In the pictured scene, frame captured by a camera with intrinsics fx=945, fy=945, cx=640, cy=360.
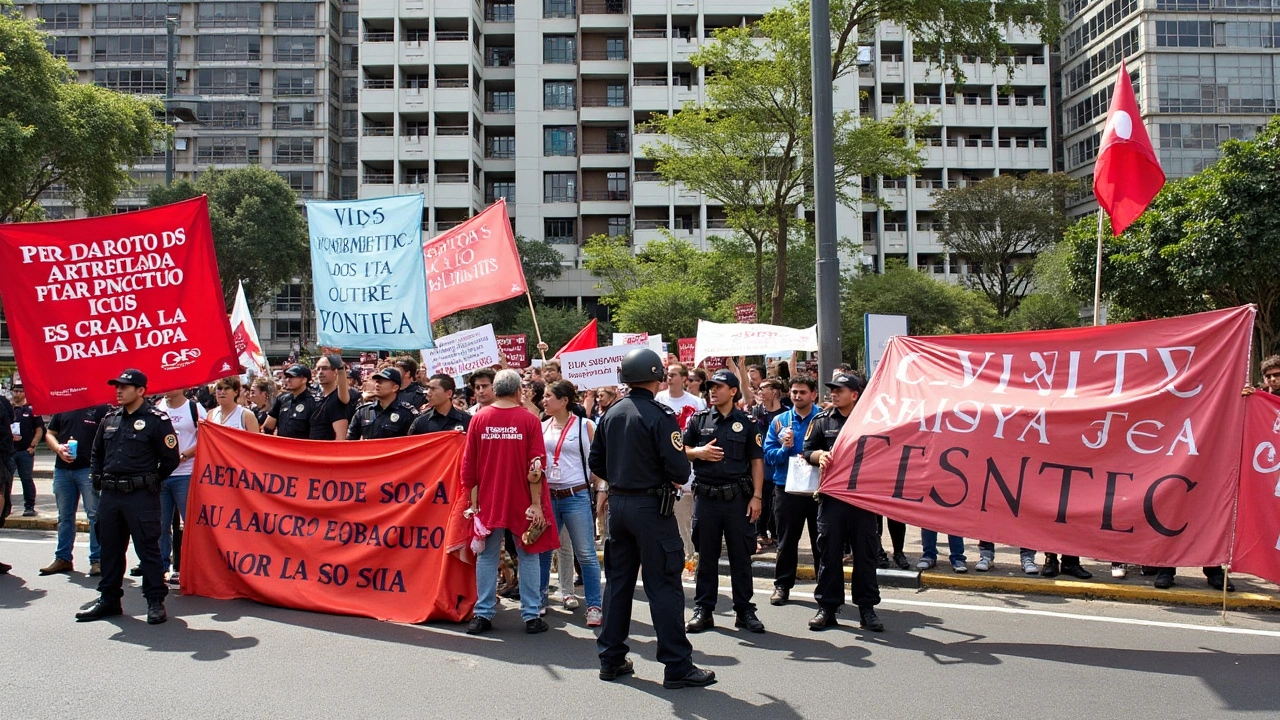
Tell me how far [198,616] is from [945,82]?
65443mm

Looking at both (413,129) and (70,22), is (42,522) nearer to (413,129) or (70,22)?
(413,129)

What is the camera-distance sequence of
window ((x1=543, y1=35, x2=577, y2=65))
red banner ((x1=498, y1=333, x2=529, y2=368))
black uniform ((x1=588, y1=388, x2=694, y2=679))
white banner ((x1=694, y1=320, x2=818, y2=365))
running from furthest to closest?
window ((x1=543, y1=35, x2=577, y2=65)) → red banner ((x1=498, y1=333, x2=529, y2=368)) → white banner ((x1=694, y1=320, x2=818, y2=365)) → black uniform ((x1=588, y1=388, x2=694, y2=679))

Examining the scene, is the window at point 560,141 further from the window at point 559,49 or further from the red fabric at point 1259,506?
the red fabric at point 1259,506

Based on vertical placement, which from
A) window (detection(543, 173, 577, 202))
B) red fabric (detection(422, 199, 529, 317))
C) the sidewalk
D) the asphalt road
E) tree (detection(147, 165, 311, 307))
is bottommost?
the asphalt road

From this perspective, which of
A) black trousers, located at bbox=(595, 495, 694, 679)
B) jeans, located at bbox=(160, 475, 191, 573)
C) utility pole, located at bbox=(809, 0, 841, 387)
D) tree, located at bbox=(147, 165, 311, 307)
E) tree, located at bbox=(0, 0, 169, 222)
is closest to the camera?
black trousers, located at bbox=(595, 495, 694, 679)

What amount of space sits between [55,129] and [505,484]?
67.2 ft

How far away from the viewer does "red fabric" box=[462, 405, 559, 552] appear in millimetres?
6406

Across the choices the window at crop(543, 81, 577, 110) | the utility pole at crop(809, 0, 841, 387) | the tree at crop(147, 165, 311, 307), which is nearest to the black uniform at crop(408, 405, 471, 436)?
the utility pole at crop(809, 0, 841, 387)

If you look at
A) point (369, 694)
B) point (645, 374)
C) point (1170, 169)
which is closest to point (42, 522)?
point (369, 694)

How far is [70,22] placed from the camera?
67.6 metres

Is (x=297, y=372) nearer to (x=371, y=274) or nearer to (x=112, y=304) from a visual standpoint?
(x=371, y=274)

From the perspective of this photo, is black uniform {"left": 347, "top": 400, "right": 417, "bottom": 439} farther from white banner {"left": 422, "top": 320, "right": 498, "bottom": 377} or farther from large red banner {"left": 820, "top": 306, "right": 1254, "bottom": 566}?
large red banner {"left": 820, "top": 306, "right": 1254, "bottom": 566}

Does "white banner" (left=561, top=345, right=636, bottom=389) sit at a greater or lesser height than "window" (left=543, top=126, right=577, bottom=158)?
lesser

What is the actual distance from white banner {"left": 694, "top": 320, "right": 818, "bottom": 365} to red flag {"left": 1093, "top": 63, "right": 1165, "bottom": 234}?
4211 mm
